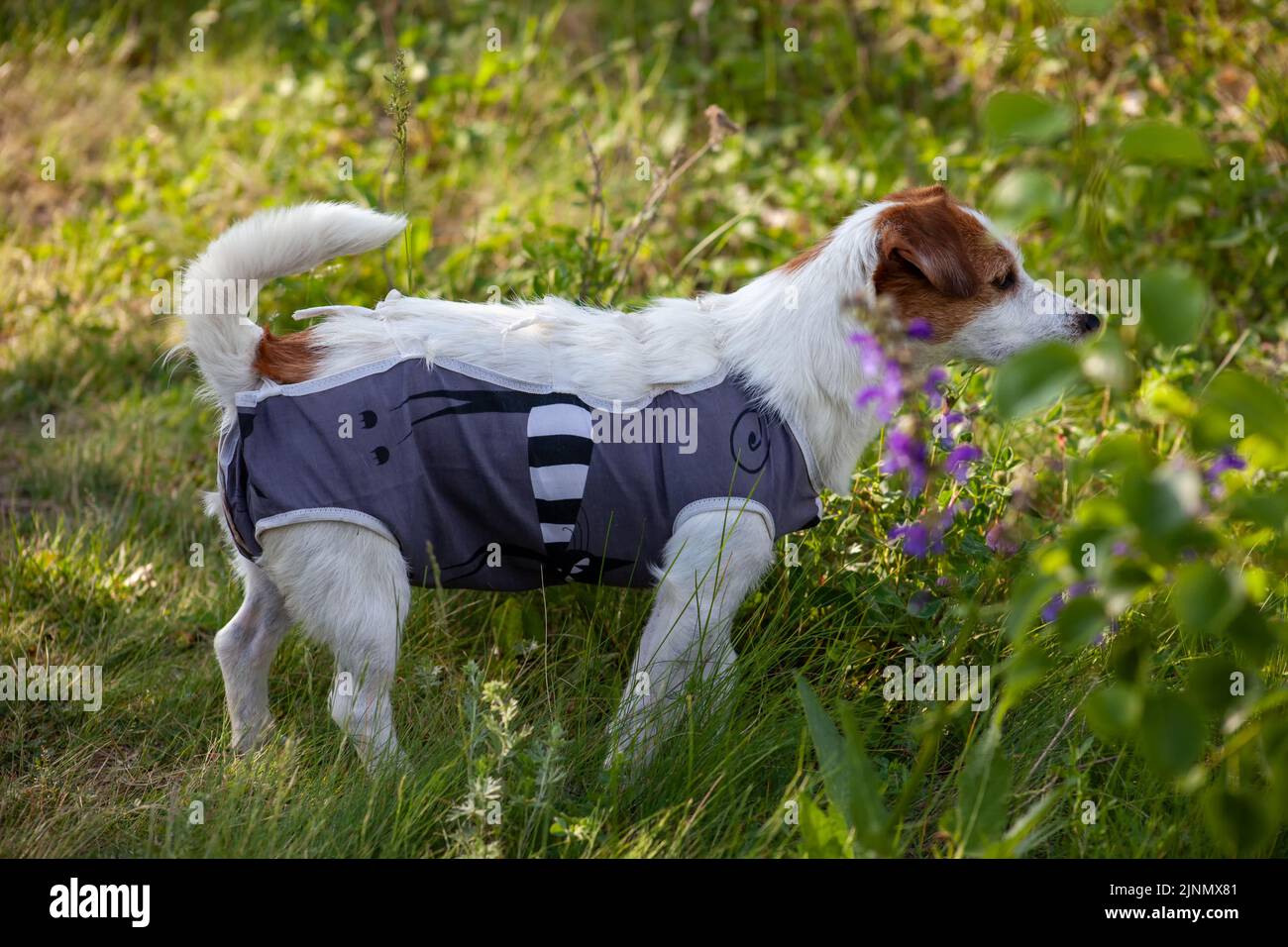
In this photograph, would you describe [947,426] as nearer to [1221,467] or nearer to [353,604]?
[1221,467]

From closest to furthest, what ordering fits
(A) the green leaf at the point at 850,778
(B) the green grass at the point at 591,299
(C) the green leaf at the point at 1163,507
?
(C) the green leaf at the point at 1163,507 < (A) the green leaf at the point at 850,778 < (B) the green grass at the point at 591,299

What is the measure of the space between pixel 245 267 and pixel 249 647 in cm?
97

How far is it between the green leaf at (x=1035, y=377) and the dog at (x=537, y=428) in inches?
44.6

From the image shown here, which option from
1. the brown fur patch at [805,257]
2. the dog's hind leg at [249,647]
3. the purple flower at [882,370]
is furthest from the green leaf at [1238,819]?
the dog's hind leg at [249,647]

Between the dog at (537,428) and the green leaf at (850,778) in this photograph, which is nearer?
the green leaf at (850,778)

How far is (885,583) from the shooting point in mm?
3123

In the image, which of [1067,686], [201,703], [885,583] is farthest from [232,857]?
[1067,686]

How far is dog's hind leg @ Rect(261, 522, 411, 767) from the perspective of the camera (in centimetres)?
256

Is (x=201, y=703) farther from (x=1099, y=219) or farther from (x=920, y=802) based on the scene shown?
(x=1099, y=219)

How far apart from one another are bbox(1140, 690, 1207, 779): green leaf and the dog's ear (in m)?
1.36

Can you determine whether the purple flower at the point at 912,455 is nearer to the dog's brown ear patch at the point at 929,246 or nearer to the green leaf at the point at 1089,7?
the green leaf at the point at 1089,7

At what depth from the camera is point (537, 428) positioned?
105 inches

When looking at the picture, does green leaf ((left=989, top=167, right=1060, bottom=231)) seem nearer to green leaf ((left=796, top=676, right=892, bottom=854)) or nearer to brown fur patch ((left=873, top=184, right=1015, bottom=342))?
green leaf ((left=796, top=676, right=892, bottom=854))

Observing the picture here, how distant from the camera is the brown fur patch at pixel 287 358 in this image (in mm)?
2625
